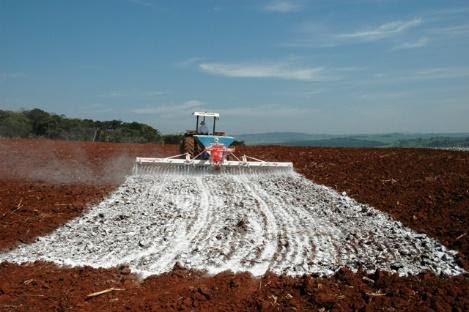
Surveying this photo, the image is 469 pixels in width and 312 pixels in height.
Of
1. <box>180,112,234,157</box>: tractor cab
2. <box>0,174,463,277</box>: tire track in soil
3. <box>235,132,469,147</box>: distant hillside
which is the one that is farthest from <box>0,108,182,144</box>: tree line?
<box>0,174,463,277</box>: tire track in soil

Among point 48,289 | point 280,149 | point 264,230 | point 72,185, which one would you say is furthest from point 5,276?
point 280,149

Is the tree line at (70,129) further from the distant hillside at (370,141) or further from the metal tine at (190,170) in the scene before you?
the metal tine at (190,170)

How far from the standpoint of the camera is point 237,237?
860 cm

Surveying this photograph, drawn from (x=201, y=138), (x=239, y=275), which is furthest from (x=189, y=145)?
(x=239, y=275)

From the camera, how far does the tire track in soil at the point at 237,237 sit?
7210 millimetres

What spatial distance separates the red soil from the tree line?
24.7 metres

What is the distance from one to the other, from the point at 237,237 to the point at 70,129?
39428 millimetres

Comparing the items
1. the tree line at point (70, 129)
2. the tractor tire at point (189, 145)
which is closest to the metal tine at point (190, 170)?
the tractor tire at point (189, 145)

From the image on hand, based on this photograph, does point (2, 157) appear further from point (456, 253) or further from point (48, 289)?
point (456, 253)

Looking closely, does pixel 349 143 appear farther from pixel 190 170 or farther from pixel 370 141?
pixel 190 170

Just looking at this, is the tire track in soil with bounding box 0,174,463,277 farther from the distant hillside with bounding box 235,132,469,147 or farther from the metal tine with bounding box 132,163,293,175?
the distant hillside with bounding box 235,132,469,147

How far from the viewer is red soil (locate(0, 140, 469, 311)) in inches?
219

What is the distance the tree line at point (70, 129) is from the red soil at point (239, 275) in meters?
24.7

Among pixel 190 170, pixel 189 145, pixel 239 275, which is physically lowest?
pixel 239 275
